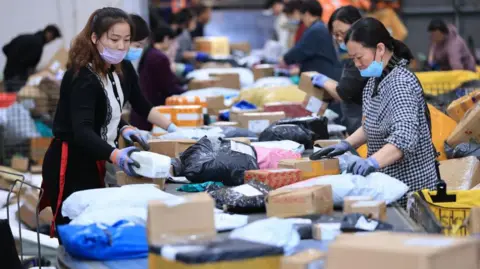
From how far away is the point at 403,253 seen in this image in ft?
8.99

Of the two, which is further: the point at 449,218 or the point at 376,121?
the point at 376,121

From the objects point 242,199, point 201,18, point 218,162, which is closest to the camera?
point 242,199

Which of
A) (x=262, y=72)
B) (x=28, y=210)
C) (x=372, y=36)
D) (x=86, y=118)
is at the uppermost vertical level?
(x=372, y=36)

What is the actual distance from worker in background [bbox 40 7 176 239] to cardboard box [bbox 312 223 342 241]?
47.8 inches

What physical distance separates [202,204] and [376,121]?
65.0 inches

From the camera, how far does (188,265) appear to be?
3.12 m

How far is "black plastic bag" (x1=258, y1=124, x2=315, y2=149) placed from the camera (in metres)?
6.15

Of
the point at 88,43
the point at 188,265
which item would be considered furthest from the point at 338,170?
the point at 188,265

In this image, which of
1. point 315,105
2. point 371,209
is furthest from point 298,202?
point 315,105

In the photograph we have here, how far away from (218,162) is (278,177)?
0.49 m

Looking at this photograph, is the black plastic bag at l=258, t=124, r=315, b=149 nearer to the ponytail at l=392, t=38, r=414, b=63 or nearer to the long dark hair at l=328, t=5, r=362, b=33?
the long dark hair at l=328, t=5, r=362, b=33

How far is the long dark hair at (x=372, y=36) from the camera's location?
16.1ft

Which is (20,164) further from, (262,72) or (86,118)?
(86,118)

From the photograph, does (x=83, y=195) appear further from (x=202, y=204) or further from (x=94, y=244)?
(x=202, y=204)
